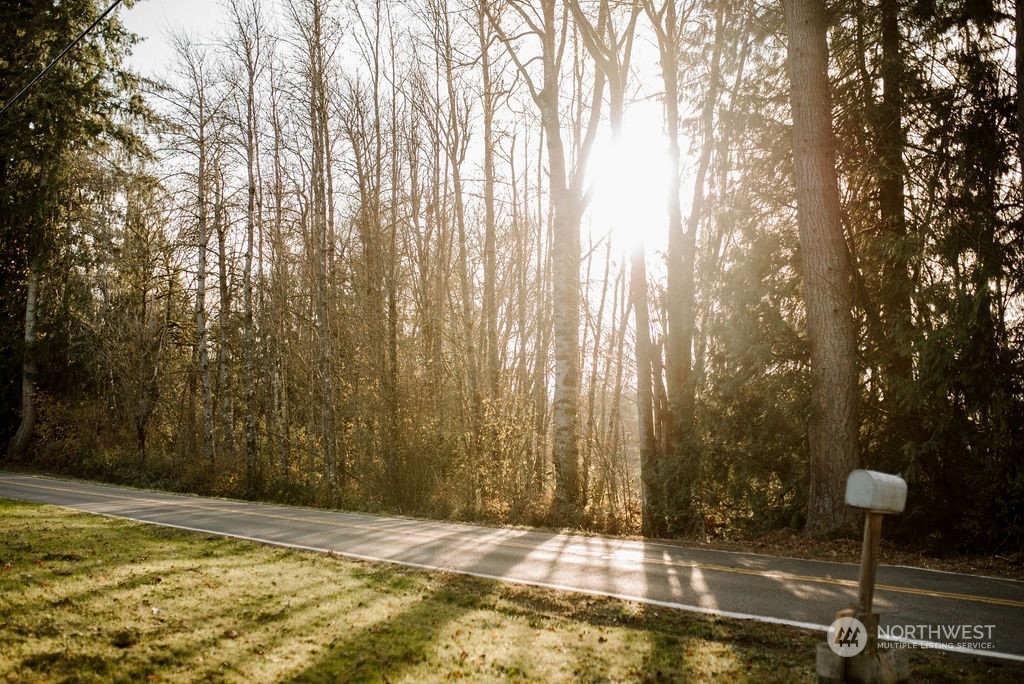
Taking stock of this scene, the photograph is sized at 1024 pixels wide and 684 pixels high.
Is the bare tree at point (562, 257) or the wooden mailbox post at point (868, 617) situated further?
the bare tree at point (562, 257)

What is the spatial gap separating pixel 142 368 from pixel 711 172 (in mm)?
18494

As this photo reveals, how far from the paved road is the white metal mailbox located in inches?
96.0

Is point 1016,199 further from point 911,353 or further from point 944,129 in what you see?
point 911,353

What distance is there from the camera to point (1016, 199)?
9898 mm

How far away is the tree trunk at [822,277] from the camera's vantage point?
423 inches

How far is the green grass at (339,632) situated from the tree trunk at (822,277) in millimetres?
5503

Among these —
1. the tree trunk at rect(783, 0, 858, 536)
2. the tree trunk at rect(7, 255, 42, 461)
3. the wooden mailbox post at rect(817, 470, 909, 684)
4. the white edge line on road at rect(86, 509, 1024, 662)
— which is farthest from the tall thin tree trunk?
the wooden mailbox post at rect(817, 470, 909, 684)

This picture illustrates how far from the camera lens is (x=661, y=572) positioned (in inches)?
331

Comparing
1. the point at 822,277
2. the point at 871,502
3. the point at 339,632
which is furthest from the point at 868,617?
the point at 822,277

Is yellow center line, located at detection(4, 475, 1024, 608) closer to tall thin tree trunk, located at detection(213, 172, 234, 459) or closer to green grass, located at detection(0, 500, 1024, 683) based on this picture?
green grass, located at detection(0, 500, 1024, 683)

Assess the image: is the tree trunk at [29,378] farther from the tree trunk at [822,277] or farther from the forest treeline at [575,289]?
the tree trunk at [822,277]

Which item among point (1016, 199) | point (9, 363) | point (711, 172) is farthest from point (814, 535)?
point (9, 363)

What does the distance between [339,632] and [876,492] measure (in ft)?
14.3

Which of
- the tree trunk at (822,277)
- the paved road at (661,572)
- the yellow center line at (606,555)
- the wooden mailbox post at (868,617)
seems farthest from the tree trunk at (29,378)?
the wooden mailbox post at (868,617)
